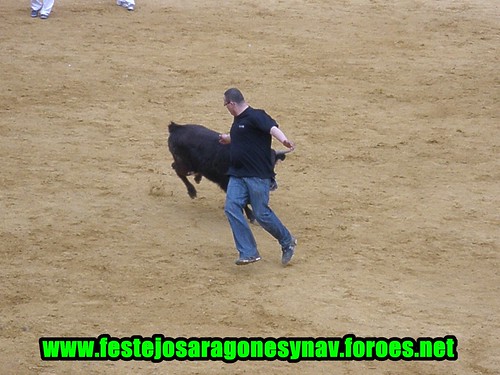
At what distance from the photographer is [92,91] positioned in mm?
16344

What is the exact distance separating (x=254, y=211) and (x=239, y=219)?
0.18m

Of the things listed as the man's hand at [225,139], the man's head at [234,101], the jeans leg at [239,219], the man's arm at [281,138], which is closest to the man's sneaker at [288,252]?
the jeans leg at [239,219]

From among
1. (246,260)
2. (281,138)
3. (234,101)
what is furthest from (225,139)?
(246,260)

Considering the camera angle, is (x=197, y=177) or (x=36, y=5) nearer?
(x=197, y=177)

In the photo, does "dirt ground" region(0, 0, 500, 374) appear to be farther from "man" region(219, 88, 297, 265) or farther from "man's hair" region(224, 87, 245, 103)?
"man's hair" region(224, 87, 245, 103)

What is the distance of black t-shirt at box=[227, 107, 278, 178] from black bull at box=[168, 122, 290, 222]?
100 centimetres

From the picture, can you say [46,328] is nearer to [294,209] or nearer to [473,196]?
[294,209]

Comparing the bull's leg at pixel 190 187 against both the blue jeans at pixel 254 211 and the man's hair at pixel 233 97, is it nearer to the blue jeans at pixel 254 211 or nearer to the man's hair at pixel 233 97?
the blue jeans at pixel 254 211

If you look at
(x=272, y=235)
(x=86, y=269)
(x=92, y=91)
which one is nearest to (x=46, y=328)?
(x=86, y=269)

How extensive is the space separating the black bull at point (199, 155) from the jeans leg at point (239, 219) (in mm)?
891

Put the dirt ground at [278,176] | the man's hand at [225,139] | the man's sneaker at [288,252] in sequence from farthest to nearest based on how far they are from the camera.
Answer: the man's hand at [225,139] → the man's sneaker at [288,252] → the dirt ground at [278,176]

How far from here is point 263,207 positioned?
10672mm

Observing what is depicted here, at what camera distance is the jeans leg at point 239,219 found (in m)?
10.7

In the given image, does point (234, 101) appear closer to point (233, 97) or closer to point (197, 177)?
point (233, 97)
